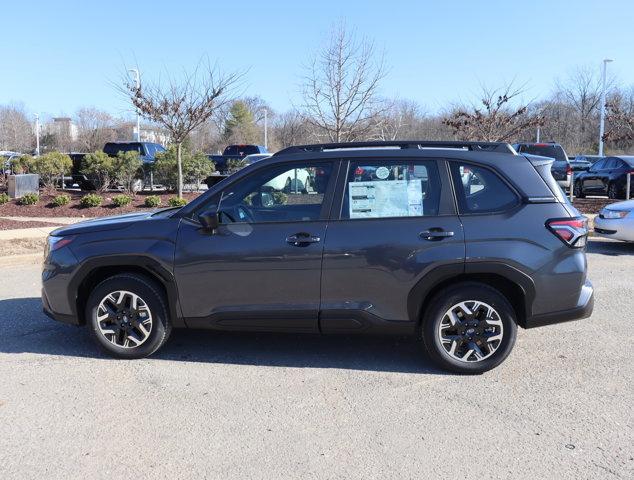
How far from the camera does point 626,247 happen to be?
11141mm

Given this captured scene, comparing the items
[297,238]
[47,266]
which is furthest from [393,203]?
[47,266]

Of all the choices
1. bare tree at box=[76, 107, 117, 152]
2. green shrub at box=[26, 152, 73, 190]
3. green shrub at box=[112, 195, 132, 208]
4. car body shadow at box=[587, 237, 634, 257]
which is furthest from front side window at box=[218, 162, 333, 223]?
bare tree at box=[76, 107, 117, 152]

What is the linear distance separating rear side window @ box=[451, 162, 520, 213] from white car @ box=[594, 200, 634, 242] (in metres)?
Result: 7.02

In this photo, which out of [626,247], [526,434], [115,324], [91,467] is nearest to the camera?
[91,467]

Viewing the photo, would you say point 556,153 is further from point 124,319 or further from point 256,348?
point 124,319

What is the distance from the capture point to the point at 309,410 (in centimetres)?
391

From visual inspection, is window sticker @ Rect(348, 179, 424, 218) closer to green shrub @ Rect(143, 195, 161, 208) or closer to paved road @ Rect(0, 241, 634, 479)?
paved road @ Rect(0, 241, 634, 479)

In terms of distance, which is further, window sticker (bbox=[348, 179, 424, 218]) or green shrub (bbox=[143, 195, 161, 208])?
green shrub (bbox=[143, 195, 161, 208])

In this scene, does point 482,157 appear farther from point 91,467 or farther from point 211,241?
point 91,467

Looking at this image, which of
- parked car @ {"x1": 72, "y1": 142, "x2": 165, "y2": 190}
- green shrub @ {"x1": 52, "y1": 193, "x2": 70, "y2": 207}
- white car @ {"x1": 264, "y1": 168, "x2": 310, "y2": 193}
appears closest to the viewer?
white car @ {"x1": 264, "y1": 168, "x2": 310, "y2": 193}

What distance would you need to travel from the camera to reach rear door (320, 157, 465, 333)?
14.3 ft

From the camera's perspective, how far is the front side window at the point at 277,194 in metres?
4.58

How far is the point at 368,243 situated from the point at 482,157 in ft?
3.72

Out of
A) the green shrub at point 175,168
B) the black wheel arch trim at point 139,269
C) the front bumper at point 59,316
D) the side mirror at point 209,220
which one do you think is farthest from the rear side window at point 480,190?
the green shrub at point 175,168
